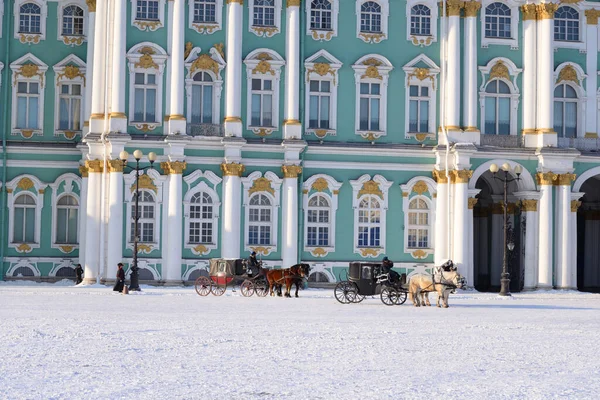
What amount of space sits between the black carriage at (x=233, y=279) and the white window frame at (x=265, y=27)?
11088mm

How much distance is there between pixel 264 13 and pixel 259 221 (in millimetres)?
8285

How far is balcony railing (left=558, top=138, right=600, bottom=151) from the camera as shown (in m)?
48.4

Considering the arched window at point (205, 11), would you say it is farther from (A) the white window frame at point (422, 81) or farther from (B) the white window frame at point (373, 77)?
(A) the white window frame at point (422, 81)

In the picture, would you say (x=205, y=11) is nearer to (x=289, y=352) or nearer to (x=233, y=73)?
(x=233, y=73)

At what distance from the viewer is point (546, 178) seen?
155 ft

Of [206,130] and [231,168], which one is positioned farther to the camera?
[206,130]

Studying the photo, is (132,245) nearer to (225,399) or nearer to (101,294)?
(101,294)

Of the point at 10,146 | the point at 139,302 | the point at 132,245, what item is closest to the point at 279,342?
the point at 139,302

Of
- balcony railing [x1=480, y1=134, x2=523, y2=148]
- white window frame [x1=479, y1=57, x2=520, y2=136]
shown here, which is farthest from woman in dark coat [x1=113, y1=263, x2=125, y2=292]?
white window frame [x1=479, y1=57, x2=520, y2=136]

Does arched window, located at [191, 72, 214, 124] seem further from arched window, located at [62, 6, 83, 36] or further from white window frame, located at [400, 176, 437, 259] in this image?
white window frame, located at [400, 176, 437, 259]

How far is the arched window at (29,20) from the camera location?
48.2 m

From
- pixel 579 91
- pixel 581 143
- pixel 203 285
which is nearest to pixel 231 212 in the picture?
pixel 203 285

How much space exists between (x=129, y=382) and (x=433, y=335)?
8711 millimetres

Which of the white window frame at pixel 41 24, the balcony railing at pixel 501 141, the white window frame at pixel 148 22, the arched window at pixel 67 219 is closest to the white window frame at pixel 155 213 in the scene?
the arched window at pixel 67 219
